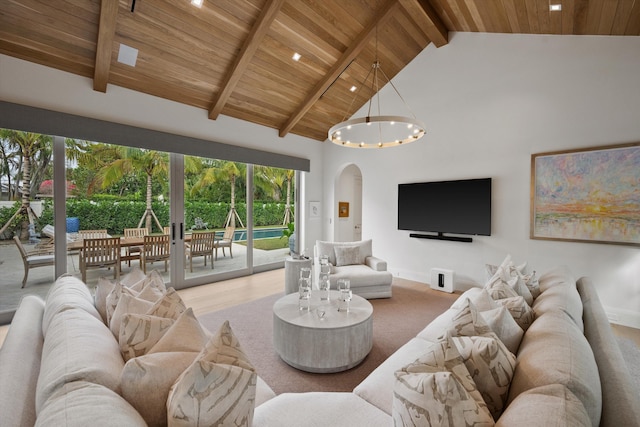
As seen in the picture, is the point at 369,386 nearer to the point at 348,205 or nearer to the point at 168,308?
the point at 168,308

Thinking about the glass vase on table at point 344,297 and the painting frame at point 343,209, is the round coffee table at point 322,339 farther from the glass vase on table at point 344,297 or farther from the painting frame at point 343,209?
the painting frame at point 343,209

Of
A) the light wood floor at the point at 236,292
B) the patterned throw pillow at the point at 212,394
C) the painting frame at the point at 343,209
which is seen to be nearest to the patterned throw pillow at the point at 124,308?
the patterned throw pillow at the point at 212,394

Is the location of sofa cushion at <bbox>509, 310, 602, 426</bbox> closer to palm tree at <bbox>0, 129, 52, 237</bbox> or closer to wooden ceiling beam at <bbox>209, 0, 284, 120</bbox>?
wooden ceiling beam at <bbox>209, 0, 284, 120</bbox>

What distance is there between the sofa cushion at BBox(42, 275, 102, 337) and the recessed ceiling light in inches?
112

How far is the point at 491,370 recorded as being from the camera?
44.5 inches

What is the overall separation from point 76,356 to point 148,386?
293mm

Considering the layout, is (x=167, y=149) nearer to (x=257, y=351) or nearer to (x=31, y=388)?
(x=257, y=351)

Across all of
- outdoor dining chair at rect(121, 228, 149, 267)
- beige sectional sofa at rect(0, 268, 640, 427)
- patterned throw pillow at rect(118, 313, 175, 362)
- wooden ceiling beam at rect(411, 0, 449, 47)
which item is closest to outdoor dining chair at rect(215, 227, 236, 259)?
outdoor dining chair at rect(121, 228, 149, 267)

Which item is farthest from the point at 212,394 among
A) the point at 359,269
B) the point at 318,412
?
the point at 359,269

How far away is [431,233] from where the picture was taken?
5289 mm

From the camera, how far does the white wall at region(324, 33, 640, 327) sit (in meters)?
3.58

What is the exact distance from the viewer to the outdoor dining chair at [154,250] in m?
4.47

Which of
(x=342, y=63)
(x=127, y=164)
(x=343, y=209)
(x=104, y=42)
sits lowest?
(x=343, y=209)

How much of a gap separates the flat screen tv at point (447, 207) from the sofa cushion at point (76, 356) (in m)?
4.82
